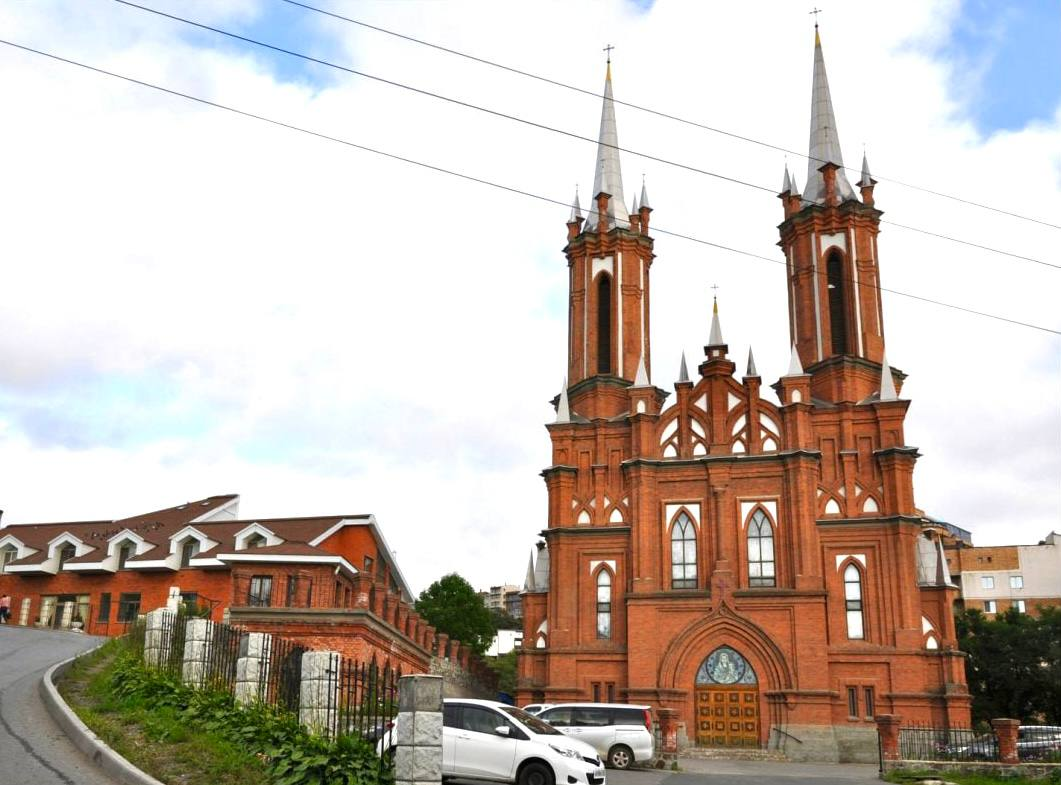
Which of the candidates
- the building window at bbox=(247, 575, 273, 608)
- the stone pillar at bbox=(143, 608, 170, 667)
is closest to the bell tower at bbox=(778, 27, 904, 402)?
the building window at bbox=(247, 575, 273, 608)

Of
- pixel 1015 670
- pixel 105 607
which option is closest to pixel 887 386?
pixel 1015 670

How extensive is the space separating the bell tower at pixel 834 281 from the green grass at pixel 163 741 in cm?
2968

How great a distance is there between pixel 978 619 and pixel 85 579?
4549cm

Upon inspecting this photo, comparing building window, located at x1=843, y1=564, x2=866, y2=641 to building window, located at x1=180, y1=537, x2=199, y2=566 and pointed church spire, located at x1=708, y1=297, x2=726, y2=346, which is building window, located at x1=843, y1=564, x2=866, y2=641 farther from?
building window, located at x1=180, y1=537, x2=199, y2=566

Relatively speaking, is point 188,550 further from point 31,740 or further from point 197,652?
point 31,740

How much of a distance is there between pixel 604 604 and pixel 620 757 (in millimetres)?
12728

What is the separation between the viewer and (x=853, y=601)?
3656 cm

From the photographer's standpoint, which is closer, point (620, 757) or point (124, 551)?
point (620, 757)

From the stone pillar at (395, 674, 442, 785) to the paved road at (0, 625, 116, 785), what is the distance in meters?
3.84

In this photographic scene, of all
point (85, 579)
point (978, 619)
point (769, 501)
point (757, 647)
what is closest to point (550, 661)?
point (757, 647)

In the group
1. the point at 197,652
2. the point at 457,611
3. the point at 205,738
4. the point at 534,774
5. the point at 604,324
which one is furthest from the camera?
the point at 457,611

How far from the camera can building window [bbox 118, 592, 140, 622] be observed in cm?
4362

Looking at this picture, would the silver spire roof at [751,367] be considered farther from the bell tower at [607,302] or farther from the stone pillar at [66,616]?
the stone pillar at [66,616]

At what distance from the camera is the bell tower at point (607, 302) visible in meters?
42.8
